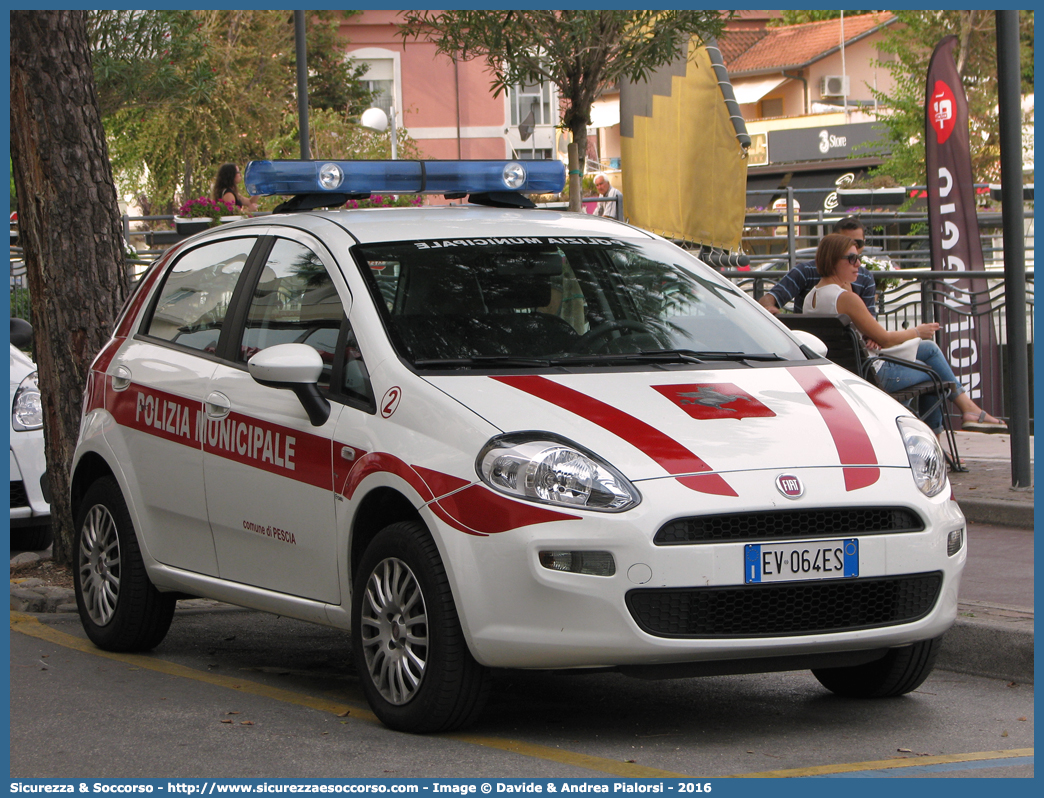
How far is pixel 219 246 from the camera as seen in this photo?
6.43 meters

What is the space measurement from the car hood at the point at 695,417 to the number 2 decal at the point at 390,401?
0.53 ft

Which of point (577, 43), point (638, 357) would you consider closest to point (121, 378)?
point (638, 357)

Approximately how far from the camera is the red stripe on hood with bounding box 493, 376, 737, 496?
4539 mm

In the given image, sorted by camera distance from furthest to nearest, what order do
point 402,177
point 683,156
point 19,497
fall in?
point 683,156 → point 19,497 → point 402,177

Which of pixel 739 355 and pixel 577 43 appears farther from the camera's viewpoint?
pixel 577 43

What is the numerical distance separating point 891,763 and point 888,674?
2.65ft

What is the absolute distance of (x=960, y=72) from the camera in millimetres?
40906

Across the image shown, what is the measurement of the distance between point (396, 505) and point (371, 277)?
0.91 meters

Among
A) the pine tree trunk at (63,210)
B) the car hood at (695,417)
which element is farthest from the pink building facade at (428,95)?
the car hood at (695,417)

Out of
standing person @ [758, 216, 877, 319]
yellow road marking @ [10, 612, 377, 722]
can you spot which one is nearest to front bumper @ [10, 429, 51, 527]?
yellow road marking @ [10, 612, 377, 722]

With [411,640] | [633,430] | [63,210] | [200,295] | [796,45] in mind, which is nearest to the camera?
Result: [633,430]

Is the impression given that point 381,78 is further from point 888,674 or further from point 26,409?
point 888,674
